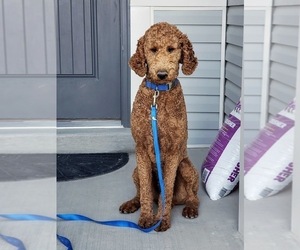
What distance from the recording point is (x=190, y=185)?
10.1 ft

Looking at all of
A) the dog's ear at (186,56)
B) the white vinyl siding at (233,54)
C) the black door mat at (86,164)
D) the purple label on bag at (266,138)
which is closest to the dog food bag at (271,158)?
the purple label on bag at (266,138)

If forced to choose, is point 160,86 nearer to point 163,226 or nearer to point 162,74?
point 162,74

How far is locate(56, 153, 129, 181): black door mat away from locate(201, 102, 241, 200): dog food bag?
0.82 metres

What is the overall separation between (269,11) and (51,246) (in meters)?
1.53

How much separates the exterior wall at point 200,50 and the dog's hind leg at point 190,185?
1.31 meters

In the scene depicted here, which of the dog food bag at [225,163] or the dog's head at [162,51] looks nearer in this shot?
the dog's head at [162,51]

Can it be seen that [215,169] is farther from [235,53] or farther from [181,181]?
[235,53]

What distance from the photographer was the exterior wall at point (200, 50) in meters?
4.13

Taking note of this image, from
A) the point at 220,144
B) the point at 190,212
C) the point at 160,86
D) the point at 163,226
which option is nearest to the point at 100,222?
the point at 163,226

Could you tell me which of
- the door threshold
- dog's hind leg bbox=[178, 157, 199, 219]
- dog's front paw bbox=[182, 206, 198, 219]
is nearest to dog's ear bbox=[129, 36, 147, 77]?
dog's hind leg bbox=[178, 157, 199, 219]

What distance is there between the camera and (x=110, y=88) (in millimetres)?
4391

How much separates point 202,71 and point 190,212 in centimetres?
156

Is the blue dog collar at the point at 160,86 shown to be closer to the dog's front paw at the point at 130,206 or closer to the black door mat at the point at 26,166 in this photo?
the dog's front paw at the point at 130,206

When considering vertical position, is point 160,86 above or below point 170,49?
below
